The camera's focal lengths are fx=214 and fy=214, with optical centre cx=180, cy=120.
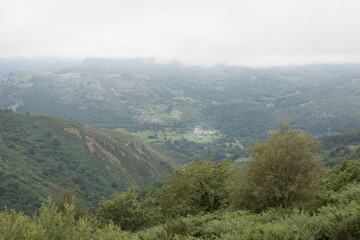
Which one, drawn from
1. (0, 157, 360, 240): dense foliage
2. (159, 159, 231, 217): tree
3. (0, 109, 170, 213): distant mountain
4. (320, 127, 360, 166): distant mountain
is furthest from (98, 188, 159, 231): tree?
(320, 127, 360, 166): distant mountain

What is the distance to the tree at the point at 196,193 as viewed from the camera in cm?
3359

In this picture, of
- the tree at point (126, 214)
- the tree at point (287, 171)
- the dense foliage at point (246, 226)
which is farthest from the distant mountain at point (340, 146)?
the dense foliage at point (246, 226)

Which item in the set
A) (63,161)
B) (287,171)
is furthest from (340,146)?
(63,161)

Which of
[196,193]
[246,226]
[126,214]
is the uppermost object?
[246,226]

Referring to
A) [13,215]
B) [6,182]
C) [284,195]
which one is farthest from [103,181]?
[284,195]

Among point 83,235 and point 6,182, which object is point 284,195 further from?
point 6,182

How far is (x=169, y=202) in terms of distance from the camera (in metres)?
35.4

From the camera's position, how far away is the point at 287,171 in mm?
18828

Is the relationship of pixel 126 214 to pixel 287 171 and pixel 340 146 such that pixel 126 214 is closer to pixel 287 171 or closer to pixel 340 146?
pixel 287 171

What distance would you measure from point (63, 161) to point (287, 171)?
487 ft

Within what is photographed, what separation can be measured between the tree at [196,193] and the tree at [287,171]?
47.1 ft

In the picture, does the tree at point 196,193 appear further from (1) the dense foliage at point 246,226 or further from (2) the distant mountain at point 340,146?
(2) the distant mountain at point 340,146

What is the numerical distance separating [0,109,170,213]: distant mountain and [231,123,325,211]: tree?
92.2 metres

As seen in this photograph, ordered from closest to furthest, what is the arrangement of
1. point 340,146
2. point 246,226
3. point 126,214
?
point 246,226 → point 126,214 → point 340,146
